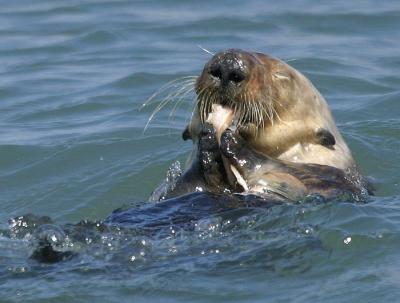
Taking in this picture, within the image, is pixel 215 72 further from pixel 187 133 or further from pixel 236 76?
pixel 187 133

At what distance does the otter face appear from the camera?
20.9ft

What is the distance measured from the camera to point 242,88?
6.43 m

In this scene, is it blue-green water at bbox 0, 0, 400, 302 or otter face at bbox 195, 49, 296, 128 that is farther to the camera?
otter face at bbox 195, 49, 296, 128

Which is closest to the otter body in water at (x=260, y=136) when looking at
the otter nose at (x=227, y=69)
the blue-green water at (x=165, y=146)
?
the otter nose at (x=227, y=69)

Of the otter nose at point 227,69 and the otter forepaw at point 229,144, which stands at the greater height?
the otter nose at point 227,69

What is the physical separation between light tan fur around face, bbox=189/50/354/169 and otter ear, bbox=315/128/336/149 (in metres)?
0.03

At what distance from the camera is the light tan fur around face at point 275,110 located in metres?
6.44

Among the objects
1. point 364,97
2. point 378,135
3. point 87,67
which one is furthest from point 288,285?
point 87,67

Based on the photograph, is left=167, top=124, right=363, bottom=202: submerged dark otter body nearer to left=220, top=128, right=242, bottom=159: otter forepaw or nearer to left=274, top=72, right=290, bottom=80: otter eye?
left=220, top=128, right=242, bottom=159: otter forepaw

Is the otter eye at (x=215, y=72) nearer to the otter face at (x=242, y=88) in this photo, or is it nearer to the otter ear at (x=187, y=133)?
the otter face at (x=242, y=88)

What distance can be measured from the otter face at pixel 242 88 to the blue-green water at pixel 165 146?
687 mm

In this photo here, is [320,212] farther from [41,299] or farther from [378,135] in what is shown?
[378,135]

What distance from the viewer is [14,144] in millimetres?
9273

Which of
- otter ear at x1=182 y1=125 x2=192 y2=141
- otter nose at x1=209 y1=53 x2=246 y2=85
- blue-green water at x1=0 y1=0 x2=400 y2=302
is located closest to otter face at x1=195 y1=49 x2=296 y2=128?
otter nose at x1=209 y1=53 x2=246 y2=85
